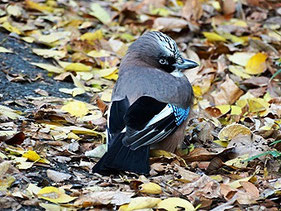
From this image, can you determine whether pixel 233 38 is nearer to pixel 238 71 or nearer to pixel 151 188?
pixel 238 71

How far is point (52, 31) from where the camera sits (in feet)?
26.1

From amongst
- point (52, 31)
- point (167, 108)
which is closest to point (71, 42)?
point (52, 31)

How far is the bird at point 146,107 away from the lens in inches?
177

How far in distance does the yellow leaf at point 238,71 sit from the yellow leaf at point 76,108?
7.24ft

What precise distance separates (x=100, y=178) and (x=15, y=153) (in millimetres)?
670

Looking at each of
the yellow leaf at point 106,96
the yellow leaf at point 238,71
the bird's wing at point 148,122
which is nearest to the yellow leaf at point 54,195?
the bird's wing at point 148,122

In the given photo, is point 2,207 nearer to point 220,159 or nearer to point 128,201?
point 128,201

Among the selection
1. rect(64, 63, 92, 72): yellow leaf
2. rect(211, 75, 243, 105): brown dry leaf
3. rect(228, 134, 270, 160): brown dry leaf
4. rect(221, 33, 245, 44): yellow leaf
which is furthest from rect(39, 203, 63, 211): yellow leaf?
rect(221, 33, 245, 44): yellow leaf

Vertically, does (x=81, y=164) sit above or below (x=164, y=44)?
below

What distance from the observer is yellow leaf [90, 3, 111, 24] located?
8524mm

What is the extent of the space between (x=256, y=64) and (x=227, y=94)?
931mm

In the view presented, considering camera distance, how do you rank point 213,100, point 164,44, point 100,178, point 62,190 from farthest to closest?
point 213,100 → point 164,44 → point 100,178 → point 62,190

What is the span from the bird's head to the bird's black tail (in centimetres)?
112

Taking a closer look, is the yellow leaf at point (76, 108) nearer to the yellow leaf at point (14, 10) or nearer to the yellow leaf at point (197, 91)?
the yellow leaf at point (197, 91)
